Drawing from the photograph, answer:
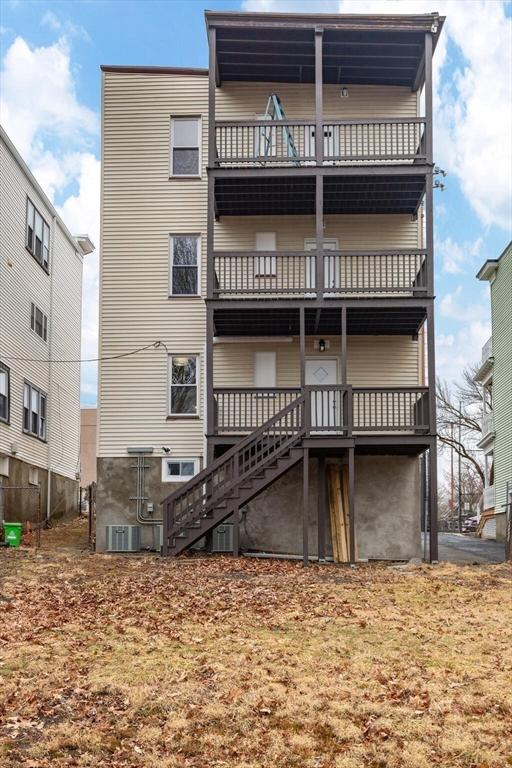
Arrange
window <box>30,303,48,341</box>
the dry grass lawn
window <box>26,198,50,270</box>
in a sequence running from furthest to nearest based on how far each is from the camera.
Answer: window <box>30,303,48,341</box>
window <box>26,198,50,270</box>
the dry grass lawn

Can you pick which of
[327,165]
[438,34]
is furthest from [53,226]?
[438,34]

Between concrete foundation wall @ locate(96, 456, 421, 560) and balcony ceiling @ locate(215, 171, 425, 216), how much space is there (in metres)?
6.34

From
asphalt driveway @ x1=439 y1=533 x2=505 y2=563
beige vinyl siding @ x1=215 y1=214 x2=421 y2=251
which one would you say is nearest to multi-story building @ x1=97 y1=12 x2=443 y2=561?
beige vinyl siding @ x1=215 y1=214 x2=421 y2=251

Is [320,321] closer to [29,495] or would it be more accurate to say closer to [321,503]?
[321,503]

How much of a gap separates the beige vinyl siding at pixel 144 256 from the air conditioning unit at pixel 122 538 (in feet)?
Answer: 6.31

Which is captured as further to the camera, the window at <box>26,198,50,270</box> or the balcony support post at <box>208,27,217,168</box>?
the window at <box>26,198,50,270</box>

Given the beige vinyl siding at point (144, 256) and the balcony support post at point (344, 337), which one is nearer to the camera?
the balcony support post at point (344, 337)

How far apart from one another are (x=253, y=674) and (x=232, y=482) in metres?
10.3

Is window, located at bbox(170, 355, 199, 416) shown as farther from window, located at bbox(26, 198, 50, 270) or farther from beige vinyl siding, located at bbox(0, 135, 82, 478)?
window, located at bbox(26, 198, 50, 270)

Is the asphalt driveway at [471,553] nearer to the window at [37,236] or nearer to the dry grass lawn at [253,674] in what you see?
the dry grass lawn at [253,674]

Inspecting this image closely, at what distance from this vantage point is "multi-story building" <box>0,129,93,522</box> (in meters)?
25.3

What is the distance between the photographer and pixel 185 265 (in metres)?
23.0

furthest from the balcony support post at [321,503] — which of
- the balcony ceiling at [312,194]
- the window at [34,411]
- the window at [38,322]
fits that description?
the window at [38,322]

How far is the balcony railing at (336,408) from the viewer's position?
19.9m
